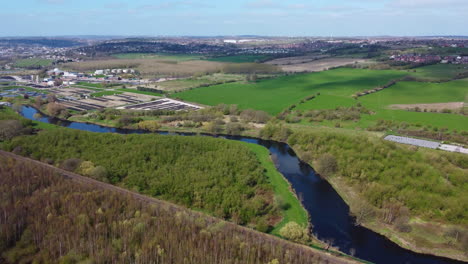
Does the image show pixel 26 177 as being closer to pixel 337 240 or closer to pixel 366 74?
pixel 337 240

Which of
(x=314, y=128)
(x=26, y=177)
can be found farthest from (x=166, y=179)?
(x=314, y=128)

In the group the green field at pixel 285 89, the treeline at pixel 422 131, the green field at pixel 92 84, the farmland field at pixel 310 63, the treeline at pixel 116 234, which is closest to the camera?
the treeline at pixel 116 234

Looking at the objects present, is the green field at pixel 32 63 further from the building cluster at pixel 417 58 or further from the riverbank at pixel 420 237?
the riverbank at pixel 420 237

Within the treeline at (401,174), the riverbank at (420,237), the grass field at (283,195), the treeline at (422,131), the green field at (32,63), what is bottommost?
the riverbank at (420,237)

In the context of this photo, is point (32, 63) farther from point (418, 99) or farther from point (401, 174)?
point (401, 174)

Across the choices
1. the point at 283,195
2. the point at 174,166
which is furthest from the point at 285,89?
the point at 283,195

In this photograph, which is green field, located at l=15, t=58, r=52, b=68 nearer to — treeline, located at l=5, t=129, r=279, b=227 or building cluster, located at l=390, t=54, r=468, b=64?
treeline, located at l=5, t=129, r=279, b=227

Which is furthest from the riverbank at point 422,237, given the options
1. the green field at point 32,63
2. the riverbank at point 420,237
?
the green field at point 32,63
